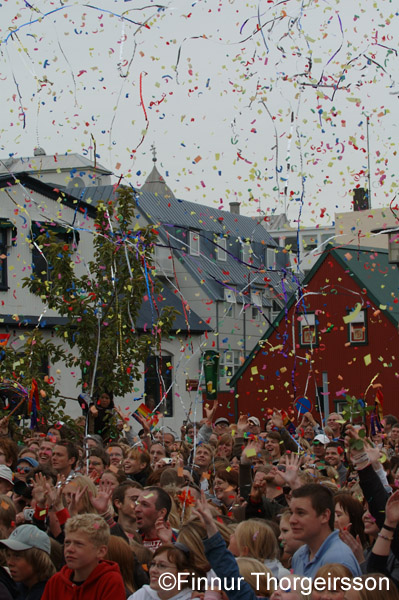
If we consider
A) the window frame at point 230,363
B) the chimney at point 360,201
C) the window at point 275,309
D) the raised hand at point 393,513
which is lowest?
the raised hand at point 393,513

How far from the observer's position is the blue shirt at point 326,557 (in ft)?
19.0

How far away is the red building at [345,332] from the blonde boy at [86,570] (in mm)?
25270

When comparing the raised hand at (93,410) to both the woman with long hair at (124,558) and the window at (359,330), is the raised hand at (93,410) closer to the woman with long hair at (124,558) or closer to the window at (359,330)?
the woman with long hair at (124,558)

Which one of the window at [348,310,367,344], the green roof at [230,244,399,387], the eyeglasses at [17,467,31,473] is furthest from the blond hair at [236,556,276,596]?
the window at [348,310,367,344]

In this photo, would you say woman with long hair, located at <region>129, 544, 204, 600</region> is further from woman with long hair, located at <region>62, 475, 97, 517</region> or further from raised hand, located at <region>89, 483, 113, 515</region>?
woman with long hair, located at <region>62, 475, 97, 517</region>

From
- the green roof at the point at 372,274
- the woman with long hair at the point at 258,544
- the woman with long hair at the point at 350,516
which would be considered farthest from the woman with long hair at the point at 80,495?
the green roof at the point at 372,274

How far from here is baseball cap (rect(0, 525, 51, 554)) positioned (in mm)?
6105

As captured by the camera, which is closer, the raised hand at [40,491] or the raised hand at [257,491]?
the raised hand at [40,491]

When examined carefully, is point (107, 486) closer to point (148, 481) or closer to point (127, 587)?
point (148, 481)

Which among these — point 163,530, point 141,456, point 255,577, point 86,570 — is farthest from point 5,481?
point 255,577

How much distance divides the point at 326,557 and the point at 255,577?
45cm

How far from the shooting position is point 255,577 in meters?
5.75

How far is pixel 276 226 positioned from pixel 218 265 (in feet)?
94.7

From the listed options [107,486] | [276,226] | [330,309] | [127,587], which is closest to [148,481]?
[107,486]
